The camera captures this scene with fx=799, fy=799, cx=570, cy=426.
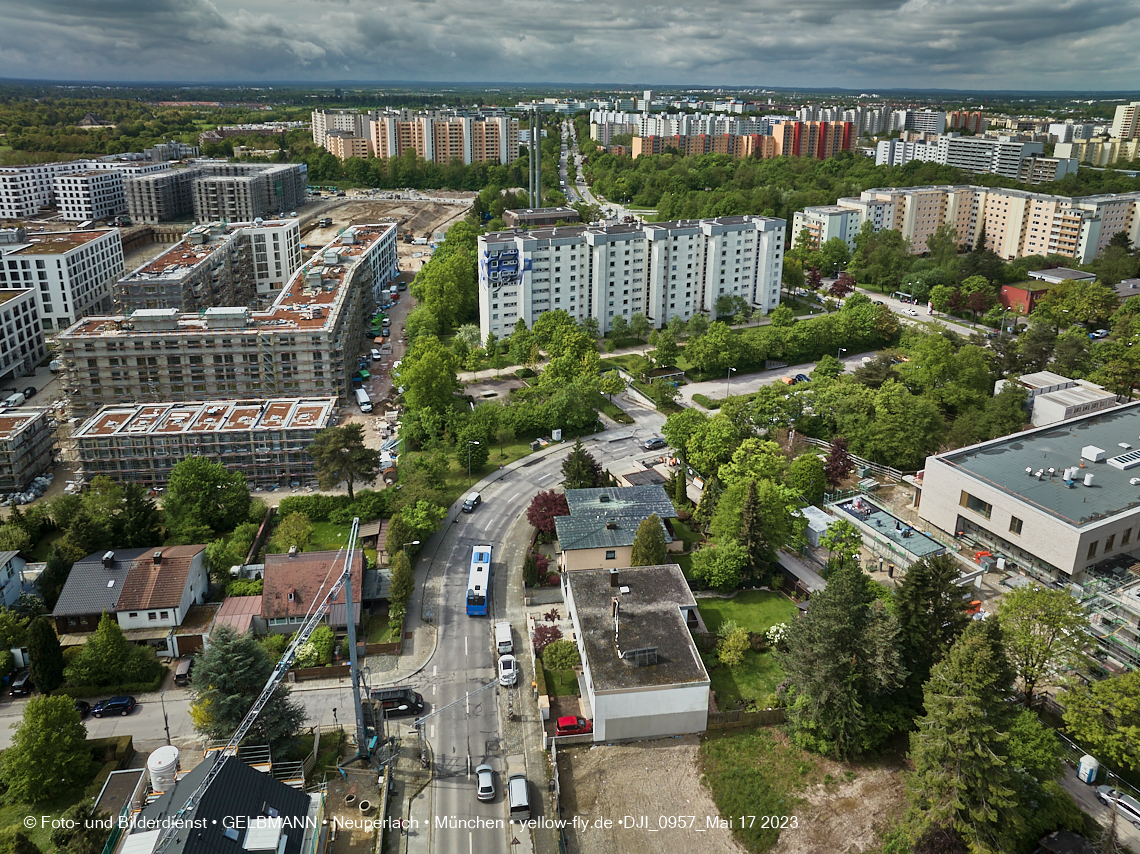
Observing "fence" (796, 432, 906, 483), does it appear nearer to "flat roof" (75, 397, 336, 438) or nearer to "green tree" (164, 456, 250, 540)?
"flat roof" (75, 397, 336, 438)

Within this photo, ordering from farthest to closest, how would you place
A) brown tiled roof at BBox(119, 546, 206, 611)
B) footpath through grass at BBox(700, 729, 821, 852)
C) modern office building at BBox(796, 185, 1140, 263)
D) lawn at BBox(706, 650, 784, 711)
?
modern office building at BBox(796, 185, 1140, 263) → brown tiled roof at BBox(119, 546, 206, 611) → lawn at BBox(706, 650, 784, 711) → footpath through grass at BBox(700, 729, 821, 852)

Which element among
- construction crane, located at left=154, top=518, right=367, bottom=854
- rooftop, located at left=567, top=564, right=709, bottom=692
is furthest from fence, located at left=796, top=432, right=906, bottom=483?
construction crane, located at left=154, top=518, right=367, bottom=854

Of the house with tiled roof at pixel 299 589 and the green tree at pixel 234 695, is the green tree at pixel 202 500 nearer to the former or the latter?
the house with tiled roof at pixel 299 589

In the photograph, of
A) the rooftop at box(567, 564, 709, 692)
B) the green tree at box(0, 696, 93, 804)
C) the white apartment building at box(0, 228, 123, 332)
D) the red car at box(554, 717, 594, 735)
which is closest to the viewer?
the green tree at box(0, 696, 93, 804)

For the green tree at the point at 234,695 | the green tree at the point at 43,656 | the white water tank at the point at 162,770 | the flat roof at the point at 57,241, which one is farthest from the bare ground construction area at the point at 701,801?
the flat roof at the point at 57,241

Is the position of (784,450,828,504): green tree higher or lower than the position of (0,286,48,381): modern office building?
lower

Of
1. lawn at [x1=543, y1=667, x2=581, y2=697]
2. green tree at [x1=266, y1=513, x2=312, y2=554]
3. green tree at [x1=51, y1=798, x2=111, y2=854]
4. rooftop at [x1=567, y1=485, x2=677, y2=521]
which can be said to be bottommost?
lawn at [x1=543, y1=667, x2=581, y2=697]
